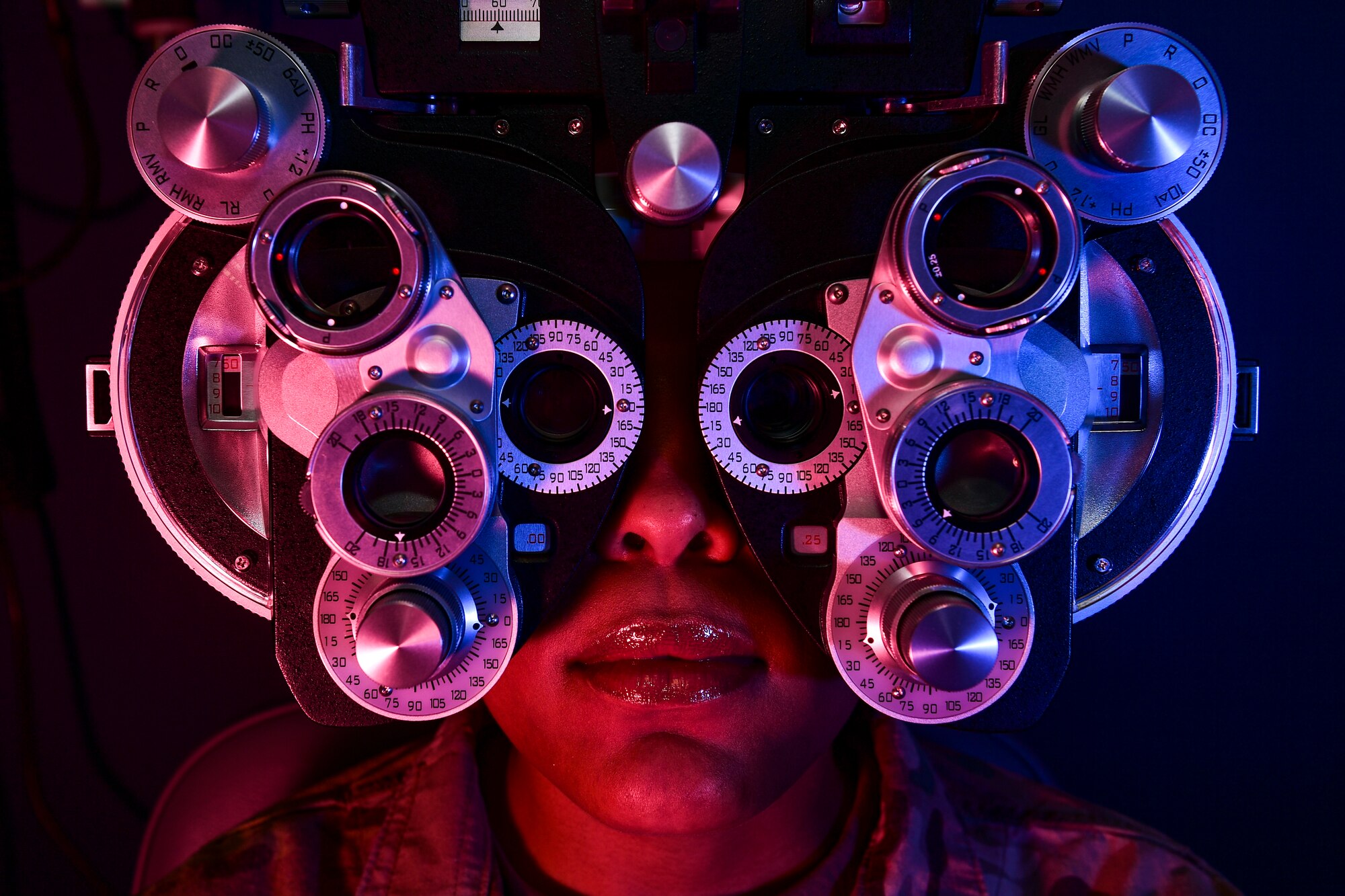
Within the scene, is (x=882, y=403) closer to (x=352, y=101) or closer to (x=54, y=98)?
(x=352, y=101)

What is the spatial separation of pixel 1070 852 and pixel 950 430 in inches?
25.9

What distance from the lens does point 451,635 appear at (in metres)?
0.63

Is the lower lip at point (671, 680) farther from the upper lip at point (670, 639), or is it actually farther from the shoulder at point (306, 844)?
the shoulder at point (306, 844)

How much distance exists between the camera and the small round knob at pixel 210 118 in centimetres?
64

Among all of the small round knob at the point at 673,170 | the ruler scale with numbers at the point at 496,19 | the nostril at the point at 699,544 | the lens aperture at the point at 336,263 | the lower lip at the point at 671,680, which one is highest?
the ruler scale with numbers at the point at 496,19

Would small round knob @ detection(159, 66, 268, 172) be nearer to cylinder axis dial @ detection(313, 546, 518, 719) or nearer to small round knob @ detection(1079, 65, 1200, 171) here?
cylinder axis dial @ detection(313, 546, 518, 719)

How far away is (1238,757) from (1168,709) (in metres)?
0.13

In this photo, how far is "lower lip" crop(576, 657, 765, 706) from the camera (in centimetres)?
76

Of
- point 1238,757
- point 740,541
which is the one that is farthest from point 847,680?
point 1238,757

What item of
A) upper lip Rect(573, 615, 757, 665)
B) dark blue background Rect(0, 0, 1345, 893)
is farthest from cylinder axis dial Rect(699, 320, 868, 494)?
dark blue background Rect(0, 0, 1345, 893)

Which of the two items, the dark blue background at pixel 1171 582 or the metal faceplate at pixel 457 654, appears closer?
the metal faceplate at pixel 457 654

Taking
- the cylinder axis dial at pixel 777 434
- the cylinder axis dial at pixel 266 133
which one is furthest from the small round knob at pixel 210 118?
the cylinder axis dial at pixel 777 434

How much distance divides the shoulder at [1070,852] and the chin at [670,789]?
15.3 inches

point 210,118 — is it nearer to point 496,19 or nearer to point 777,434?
point 496,19
